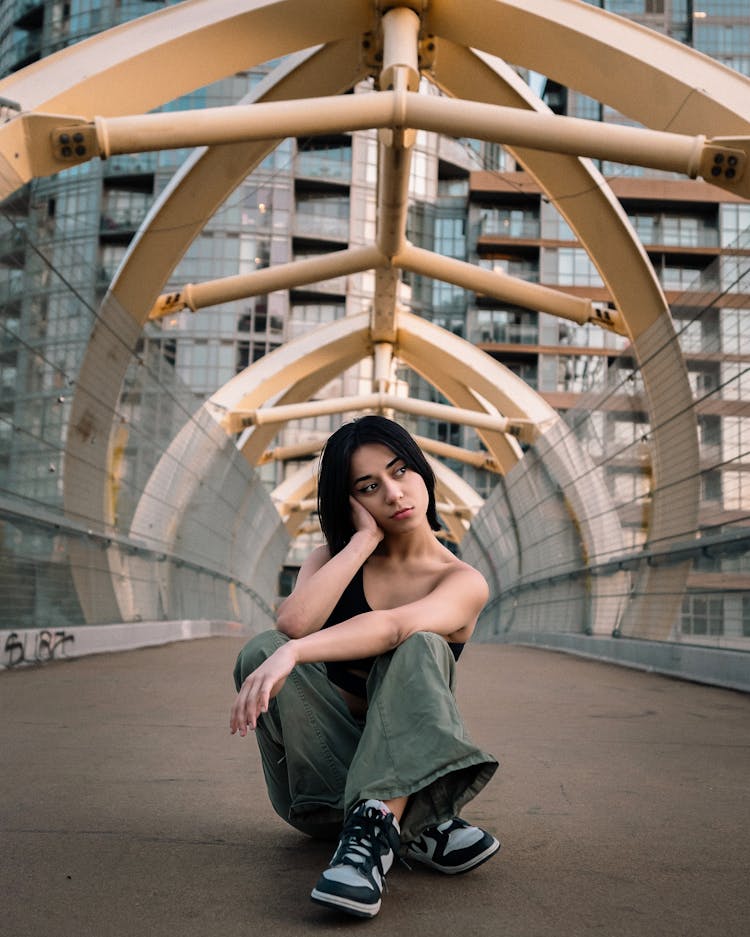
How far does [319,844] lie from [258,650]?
65 centimetres

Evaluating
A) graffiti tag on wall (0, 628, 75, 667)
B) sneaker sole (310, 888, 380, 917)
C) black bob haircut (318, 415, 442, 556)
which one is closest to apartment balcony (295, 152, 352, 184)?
graffiti tag on wall (0, 628, 75, 667)

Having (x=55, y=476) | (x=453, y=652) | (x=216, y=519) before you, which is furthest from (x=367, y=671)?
(x=216, y=519)

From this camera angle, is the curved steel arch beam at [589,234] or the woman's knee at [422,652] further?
the curved steel arch beam at [589,234]

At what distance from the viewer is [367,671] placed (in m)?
3.10

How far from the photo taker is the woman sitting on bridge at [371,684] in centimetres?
260

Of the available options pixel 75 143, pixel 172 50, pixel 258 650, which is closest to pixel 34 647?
pixel 75 143

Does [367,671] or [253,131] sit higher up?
[253,131]

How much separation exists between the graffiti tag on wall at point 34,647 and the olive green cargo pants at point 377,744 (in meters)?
6.75

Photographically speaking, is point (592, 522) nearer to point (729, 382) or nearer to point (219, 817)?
point (729, 382)

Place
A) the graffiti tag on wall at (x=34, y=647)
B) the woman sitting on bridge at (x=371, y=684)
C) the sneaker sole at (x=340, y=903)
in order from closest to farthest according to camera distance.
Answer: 1. the sneaker sole at (x=340, y=903)
2. the woman sitting on bridge at (x=371, y=684)
3. the graffiti tag on wall at (x=34, y=647)

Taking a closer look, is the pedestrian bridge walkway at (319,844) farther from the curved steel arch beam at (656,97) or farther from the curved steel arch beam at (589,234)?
the curved steel arch beam at (589,234)

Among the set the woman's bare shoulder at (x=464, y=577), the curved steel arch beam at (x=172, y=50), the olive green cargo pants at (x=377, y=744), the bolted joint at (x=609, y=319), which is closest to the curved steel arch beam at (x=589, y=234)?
the bolted joint at (x=609, y=319)

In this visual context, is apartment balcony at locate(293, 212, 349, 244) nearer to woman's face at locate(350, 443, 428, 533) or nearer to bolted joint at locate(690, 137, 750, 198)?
bolted joint at locate(690, 137, 750, 198)

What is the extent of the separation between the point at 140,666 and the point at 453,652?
7.70 metres
